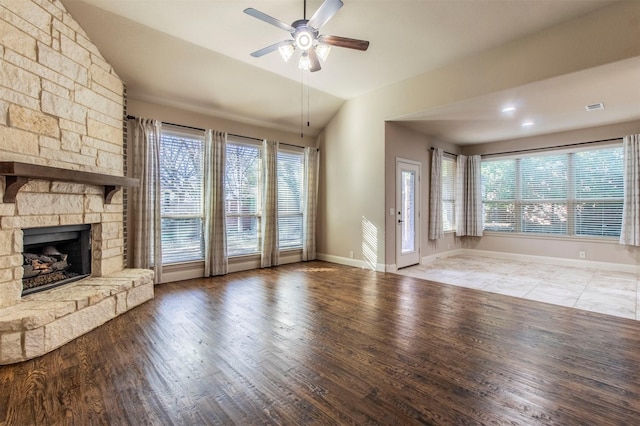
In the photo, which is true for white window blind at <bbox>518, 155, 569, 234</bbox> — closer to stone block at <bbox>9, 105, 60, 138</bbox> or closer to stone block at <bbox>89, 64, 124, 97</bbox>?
stone block at <bbox>89, 64, 124, 97</bbox>

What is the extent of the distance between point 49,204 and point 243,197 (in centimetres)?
291

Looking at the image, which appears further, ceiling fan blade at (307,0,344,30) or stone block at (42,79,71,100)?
stone block at (42,79,71,100)

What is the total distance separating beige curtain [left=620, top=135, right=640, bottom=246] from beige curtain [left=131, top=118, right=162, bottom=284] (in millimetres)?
8028

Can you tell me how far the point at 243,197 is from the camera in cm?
564

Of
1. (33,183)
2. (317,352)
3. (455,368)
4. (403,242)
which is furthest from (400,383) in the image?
(403,242)

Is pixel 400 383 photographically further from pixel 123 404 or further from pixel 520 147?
pixel 520 147

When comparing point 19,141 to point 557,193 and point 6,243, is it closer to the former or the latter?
point 6,243

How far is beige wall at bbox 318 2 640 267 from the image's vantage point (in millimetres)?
3191

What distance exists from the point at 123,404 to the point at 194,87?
4.23 meters

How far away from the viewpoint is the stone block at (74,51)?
Result: 10.5 feet

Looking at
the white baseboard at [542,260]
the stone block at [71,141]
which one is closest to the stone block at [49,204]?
the stone block at [71,141]

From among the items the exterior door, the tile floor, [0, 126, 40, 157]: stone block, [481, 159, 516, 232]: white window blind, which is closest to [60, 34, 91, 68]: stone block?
[0, 126, 40, 157]: stone block

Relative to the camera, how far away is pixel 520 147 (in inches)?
267

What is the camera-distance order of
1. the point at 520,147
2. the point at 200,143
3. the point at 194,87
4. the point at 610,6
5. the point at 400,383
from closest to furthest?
the point at 400,383
the point at 610,6
the point at 194,87
the point at 200,143
the point at 520,147
